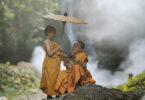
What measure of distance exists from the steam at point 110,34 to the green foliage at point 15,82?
2.26 metres

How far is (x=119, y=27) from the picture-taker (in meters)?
10.8

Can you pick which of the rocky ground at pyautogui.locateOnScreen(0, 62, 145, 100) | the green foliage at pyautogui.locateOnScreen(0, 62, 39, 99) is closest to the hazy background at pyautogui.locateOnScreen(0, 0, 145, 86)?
the rocky ground at pyautogui.locateOnScreen(0, 62, 145, 100)

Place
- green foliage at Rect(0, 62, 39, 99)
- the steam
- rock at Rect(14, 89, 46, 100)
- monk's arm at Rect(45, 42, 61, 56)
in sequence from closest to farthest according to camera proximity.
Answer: monk's arm at Rect(45, 42, 61, 56) → rock at Rect(14, 89, 46, 100) → green foliage at Rect(0, 62, 39, 99) → the steam

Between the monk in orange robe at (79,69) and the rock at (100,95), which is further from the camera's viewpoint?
the monk in orange robe at (79,69)

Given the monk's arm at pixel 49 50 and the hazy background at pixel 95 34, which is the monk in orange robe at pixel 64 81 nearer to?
the monk's arm at pixel 49 50

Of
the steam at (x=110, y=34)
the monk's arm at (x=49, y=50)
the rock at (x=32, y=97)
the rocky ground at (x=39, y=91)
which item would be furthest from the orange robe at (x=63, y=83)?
the steam at (x=110, y=34)

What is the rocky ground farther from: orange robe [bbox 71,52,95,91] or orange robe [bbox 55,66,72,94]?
orange robe [bbox 55,66,72,94]

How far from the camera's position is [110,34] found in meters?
11.1

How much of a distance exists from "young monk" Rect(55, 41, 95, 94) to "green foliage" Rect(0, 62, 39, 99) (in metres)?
2.61

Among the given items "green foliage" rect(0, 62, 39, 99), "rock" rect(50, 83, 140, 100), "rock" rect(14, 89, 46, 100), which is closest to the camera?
"rock" rect(50, 83, 140, 100)

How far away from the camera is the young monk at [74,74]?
4.42 m

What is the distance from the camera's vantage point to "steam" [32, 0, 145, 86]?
967 centimetres

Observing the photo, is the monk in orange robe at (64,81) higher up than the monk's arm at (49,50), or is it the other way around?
the monk's arm at (49,50)

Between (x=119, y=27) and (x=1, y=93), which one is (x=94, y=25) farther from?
(x=1, y=93)
